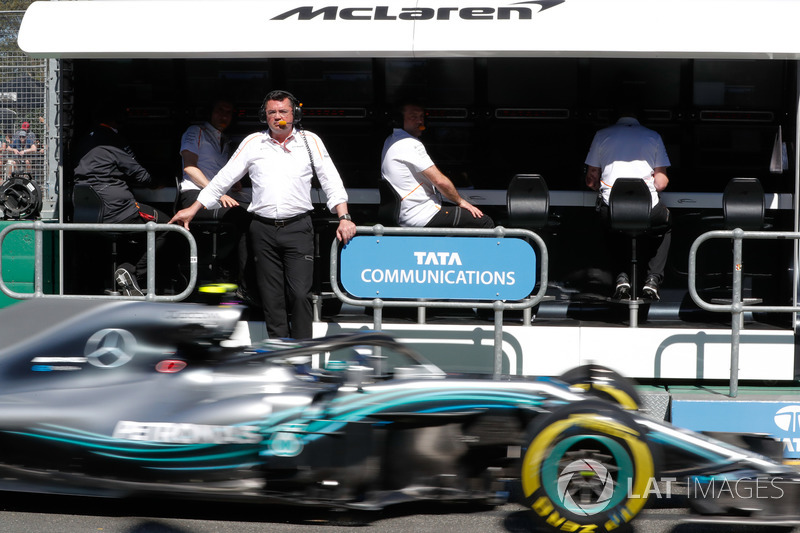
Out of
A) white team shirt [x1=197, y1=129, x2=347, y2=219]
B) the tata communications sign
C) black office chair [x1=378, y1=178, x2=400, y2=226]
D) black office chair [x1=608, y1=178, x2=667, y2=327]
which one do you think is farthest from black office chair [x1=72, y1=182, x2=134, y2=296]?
black office chair [x1=608, y1=178, x2=667, y2=327]

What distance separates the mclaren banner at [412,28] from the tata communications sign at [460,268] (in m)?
1.47

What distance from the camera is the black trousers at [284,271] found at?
658 centimetres

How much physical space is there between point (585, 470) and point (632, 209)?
10.7ft

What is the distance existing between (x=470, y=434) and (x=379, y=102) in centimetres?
445

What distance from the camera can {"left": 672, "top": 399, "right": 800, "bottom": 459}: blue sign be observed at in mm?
5902

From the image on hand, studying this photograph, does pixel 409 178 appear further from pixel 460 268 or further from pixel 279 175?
pixel 460 268

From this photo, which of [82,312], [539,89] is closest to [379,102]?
[539,89]

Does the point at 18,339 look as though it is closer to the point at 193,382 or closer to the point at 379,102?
the point at 193,382

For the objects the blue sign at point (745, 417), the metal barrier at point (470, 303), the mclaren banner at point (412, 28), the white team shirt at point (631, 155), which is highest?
the mclaren banner at point (412, 28)

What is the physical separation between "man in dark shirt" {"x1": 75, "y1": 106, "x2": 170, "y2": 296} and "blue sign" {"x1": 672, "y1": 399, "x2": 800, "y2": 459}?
4.14 m

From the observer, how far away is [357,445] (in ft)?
14.3

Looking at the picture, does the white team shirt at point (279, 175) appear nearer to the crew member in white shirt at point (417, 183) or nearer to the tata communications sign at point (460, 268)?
the crew member in white shirt at point (417, 183)

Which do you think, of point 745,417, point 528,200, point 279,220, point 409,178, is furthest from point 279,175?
point 745,417

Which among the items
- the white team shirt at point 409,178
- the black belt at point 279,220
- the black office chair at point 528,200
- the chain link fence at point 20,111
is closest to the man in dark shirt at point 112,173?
the chain link fence at point 20,111
